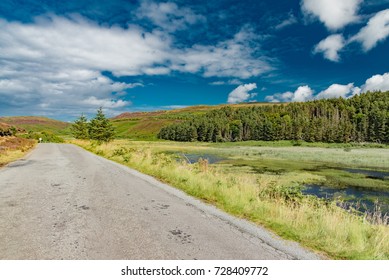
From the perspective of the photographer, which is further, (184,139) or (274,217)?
(184,139)

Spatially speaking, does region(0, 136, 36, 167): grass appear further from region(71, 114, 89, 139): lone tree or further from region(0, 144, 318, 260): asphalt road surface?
region(71, 114, 89, 139): lone tree

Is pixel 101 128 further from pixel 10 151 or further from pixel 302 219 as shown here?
pixel 302 219

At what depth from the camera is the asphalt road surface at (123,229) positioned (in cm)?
552

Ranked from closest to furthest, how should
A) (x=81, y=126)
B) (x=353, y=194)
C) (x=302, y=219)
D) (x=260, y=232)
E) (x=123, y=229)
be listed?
(x=123, y=229), (x=260, y=232), (x=302, y=219), (x=353, y=194), (x=81, y=126)

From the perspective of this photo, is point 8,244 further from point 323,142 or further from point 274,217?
point 323,142

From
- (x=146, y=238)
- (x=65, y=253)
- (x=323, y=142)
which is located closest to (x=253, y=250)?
(x=146, y=238)

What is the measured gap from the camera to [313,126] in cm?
12769

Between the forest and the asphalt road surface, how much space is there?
123 m

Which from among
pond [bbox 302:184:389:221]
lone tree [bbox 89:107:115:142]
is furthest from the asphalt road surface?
lone tree [bbox 89:107:115:142]

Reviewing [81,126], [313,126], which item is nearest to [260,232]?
[81,126]

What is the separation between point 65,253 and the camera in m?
5.36

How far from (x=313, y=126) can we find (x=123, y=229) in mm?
133100

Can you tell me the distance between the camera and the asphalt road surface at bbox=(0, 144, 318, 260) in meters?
5.52

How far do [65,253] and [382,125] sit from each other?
141m
